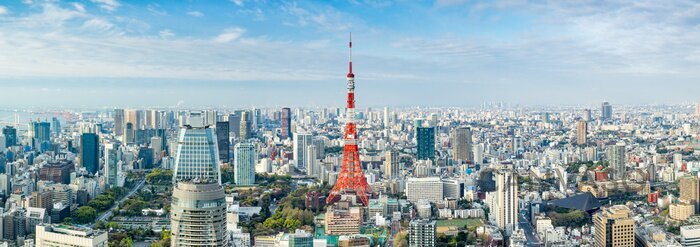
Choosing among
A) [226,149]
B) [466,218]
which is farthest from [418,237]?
[226,149]

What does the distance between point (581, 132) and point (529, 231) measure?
11181 mm

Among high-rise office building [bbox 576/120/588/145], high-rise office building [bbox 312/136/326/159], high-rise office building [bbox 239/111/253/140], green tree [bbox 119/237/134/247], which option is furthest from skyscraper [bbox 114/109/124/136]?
high-rise office building [bbox 576/120/588/145]

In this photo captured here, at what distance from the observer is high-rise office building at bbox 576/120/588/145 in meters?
18.2

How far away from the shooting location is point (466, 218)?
31.1 ft

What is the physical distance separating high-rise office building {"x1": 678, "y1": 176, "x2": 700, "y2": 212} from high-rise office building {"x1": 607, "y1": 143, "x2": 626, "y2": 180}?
8.34ft

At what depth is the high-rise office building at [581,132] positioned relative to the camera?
18.2 metres

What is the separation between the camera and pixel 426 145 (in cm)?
1655

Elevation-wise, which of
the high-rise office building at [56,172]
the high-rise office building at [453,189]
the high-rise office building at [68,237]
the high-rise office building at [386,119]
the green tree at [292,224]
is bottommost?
the green tree at [292,224]

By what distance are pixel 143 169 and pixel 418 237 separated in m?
8.75

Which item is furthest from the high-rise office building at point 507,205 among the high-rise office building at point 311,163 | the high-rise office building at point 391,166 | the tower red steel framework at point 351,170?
the high-rise office building at point 311,163

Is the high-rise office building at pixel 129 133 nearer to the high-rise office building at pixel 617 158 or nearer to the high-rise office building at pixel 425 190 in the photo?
the high-rise office building at pixel 425 190

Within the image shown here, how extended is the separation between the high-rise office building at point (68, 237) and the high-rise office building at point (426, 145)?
10782 millimetres

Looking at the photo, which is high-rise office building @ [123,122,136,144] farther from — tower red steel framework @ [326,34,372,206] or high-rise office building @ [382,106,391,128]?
tower red steel framework @ [326,34,372,206]

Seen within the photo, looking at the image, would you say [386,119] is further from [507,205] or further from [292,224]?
[292,224]
